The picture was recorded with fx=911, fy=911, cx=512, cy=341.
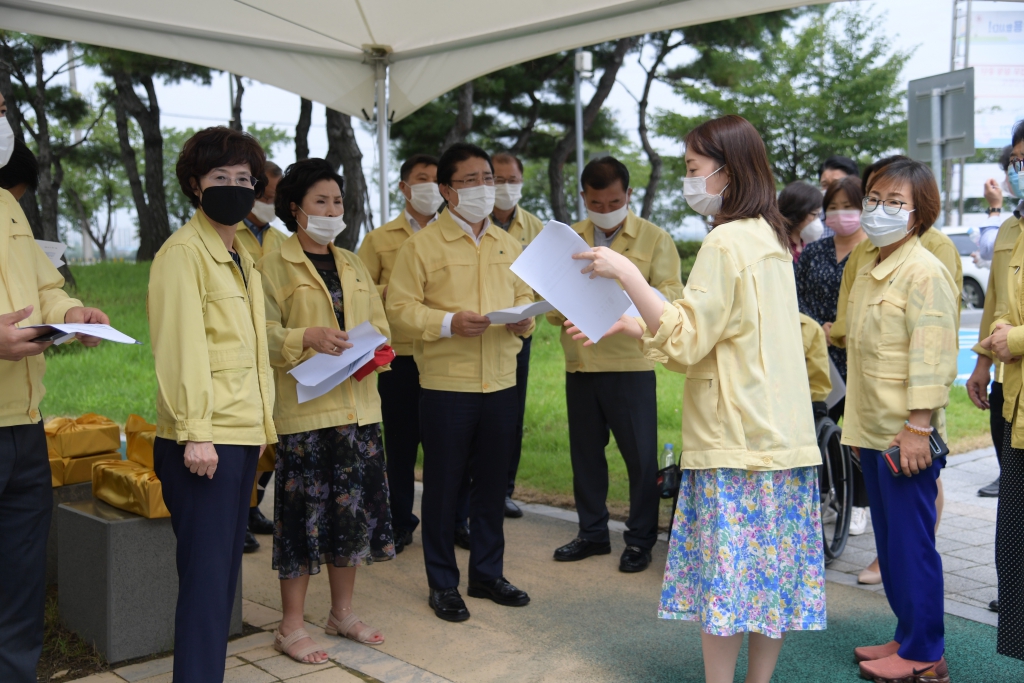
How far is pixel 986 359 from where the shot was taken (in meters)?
3.82

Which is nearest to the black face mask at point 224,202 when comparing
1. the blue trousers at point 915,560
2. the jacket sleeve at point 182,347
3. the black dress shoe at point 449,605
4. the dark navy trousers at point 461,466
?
the jacket sleeve at point 182,347

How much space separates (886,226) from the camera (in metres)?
3.44

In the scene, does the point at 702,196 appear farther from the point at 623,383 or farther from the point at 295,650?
the point at 295,650

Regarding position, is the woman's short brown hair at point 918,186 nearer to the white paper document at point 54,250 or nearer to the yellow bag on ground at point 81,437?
the white paper document at point 54,250

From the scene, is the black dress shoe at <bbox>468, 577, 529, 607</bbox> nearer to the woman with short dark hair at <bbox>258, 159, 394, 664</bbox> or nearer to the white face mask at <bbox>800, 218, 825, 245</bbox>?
the woman with short dark hair at <bbox>258, 159, 394, 664</bbox>

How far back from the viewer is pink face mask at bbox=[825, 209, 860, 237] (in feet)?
16.0

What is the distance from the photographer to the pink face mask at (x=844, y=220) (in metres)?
4.87

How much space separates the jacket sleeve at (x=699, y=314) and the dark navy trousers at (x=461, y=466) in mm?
1556

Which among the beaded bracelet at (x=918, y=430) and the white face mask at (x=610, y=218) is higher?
the white face mask at (x=610, y=218)

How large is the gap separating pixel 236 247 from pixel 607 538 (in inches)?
108

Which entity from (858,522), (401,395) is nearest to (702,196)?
→ (401,395)

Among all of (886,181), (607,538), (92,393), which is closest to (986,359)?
(886,181)

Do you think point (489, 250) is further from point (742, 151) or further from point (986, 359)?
point (986, 359)

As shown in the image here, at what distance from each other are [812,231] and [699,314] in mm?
3159
